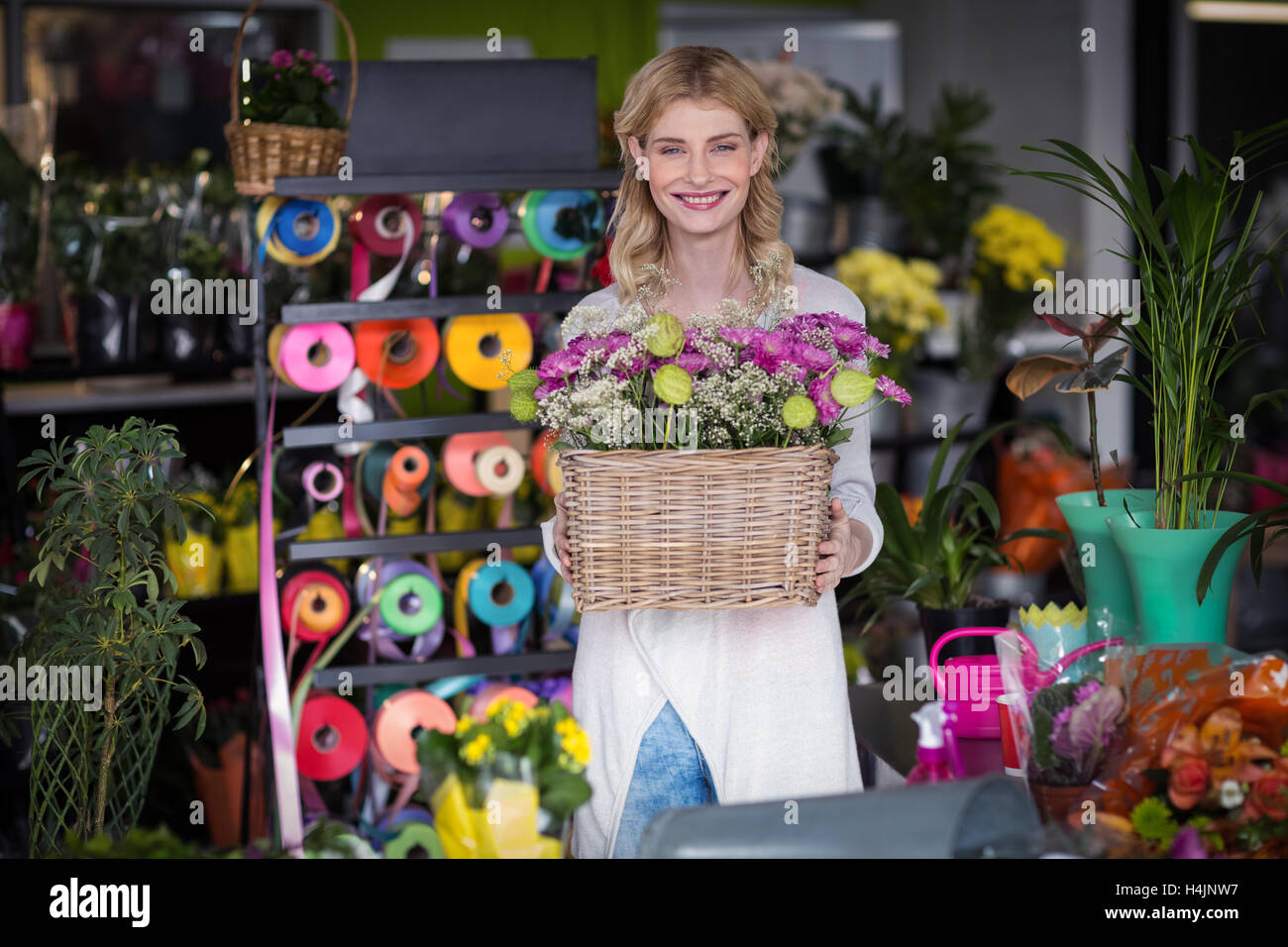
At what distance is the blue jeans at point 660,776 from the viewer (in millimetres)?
1641

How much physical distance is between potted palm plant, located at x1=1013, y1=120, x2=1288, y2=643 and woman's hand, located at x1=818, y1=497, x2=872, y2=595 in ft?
1.47

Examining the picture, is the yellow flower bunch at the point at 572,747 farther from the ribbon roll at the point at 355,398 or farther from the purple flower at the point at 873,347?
the ribbon roll at the point at 355,398

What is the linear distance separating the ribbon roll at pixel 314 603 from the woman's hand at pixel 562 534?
1.19 metres

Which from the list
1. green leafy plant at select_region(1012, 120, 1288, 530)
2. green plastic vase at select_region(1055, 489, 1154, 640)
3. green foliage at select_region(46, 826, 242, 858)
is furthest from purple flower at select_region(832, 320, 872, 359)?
green foliage at select_region(46, 826, 242, 858)

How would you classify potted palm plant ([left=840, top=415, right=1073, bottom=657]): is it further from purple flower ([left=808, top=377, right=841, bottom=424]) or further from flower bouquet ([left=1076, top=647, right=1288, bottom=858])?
purple flower ([left=808, top=377, right=841, bottom=424])

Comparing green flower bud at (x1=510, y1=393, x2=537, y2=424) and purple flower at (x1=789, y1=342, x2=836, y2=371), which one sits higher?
purple flower at (x1=789, y1=342, x2=836, y2=371)

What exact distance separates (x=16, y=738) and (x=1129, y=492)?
7.05ft

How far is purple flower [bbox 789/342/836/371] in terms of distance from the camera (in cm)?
138

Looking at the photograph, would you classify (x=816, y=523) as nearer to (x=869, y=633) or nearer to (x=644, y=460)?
(x=644, y=460)

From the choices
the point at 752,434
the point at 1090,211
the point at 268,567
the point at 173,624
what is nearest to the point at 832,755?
the point at 752,434

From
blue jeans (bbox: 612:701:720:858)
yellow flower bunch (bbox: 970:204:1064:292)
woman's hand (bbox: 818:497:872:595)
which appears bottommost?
blue jeans (bbox: 612:701:720:858)

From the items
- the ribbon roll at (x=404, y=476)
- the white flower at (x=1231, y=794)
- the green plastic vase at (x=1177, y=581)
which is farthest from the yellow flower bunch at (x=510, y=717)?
the ribbon roll at (x=404, y=476)

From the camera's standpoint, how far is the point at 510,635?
275 centimetres
